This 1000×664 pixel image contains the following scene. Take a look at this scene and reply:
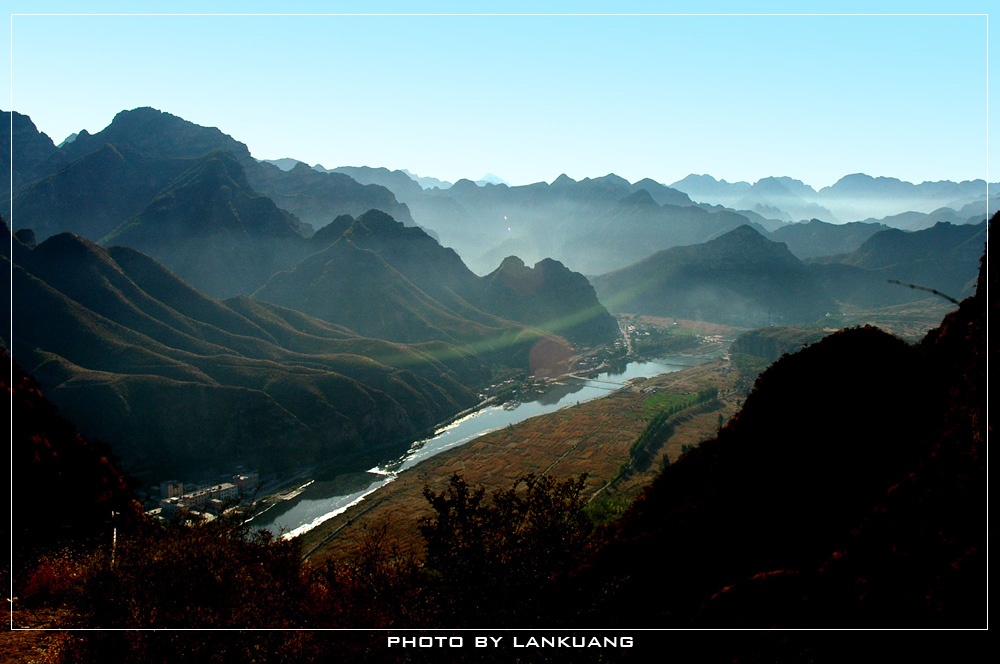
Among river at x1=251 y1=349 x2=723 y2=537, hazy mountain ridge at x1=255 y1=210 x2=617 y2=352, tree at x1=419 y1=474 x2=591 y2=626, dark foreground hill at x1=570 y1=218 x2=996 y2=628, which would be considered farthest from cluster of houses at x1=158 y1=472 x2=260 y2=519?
hazy mountain ridge at x1=255 y1=210 x2=617 y2=352

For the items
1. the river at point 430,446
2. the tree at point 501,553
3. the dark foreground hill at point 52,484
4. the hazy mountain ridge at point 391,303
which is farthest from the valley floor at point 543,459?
the hazy mountain ridge at point 391,303

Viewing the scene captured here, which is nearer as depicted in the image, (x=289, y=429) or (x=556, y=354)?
A: (x=289, y=429)

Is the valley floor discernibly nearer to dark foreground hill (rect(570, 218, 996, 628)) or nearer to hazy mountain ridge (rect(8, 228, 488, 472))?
hazy mountain ridge (rect(8, 228, 488, 472))

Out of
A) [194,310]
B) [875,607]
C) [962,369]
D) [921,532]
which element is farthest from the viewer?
[194,310]

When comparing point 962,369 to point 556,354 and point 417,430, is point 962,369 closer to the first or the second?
point 417,430

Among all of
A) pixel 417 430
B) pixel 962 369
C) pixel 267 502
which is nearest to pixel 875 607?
pixel 962 369

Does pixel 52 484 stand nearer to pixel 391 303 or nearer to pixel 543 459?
pixel 543 459

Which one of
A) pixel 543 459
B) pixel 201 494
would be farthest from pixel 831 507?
pixel 543 459

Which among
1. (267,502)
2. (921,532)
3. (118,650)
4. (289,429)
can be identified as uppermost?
(921,532)
